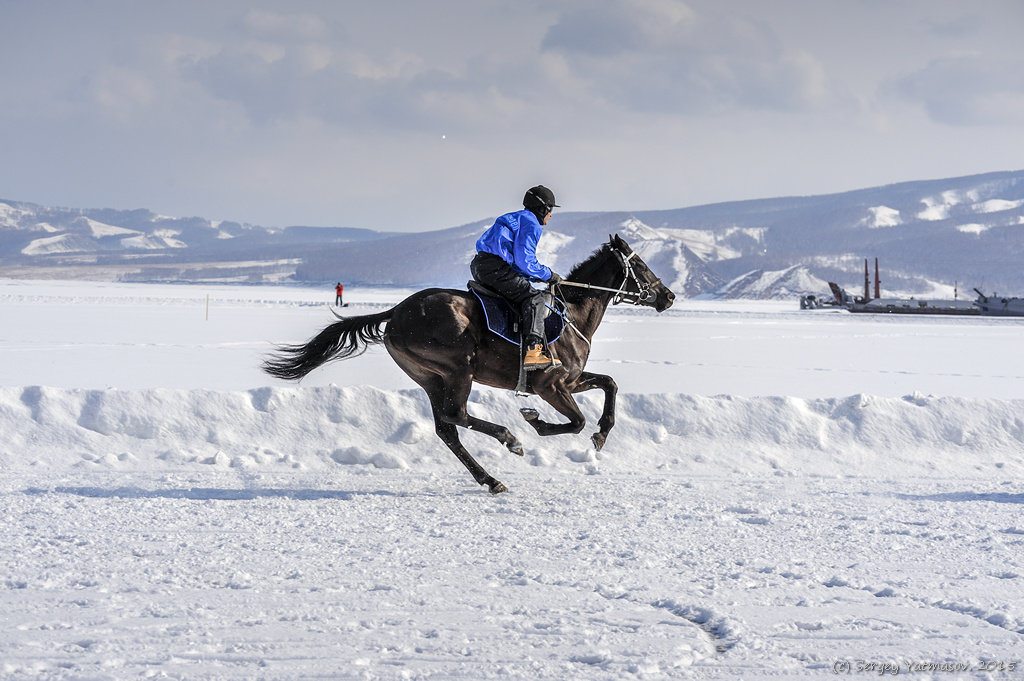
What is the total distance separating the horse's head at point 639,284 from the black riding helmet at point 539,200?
2.58 ft

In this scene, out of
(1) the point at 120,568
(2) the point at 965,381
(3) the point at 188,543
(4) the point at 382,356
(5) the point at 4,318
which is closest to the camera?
(1) the point at 120,568

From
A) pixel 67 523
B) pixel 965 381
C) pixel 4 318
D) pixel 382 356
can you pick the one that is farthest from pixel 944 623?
pixel 4 318

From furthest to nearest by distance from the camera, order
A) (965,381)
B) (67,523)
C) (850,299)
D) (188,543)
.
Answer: (850,299)
(965,381)
(67,523)
(188,543)

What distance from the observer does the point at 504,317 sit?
773cm

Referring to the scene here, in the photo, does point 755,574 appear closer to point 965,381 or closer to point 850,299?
point 965,381

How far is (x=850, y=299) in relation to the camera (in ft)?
276

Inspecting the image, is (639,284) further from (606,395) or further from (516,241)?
(516,241)

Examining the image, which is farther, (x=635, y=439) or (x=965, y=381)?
(x=965, y=381)

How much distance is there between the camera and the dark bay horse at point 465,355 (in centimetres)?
761

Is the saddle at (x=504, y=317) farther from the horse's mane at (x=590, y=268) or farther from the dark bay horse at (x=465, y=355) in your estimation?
the horse's mane at (x=590, y=268)

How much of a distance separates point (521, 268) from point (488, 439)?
6.27 ft

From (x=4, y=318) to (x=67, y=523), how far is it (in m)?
28.3

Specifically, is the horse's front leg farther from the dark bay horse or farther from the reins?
the reins

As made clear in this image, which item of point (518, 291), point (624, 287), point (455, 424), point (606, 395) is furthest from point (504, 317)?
point (624, 287)
